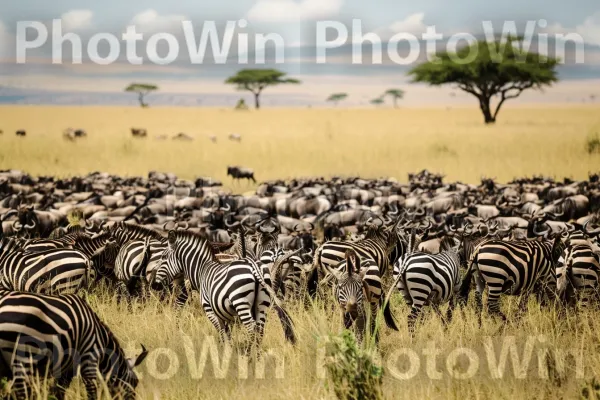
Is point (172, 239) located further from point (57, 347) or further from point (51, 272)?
point (57, 347)

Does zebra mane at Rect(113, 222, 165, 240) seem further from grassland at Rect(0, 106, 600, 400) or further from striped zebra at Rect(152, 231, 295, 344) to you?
striped zebra at Rect(152, 231, 295, 344)

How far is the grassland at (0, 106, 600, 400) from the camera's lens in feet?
21.6

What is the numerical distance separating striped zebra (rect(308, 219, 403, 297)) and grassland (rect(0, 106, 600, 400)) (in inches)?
19.0

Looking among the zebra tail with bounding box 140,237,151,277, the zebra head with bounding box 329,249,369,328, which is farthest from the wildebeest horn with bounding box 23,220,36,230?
the zebra head with bounding box 329,249,369,328

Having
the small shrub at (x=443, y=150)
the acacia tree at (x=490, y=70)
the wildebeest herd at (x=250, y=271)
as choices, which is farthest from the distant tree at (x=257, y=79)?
the wildebeest herd at (x=250, y=271)

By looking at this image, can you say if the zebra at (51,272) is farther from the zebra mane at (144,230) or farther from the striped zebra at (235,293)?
the zebra mane at (144,230)

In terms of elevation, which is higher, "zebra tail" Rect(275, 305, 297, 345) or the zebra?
the zebra

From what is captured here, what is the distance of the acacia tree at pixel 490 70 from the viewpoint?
51188 millimetres

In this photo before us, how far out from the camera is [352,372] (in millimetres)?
5777

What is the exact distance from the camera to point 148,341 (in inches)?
310

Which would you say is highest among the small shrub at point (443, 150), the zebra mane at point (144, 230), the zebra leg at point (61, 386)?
the small shrub at point (443, 150)

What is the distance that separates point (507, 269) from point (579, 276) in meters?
0.89

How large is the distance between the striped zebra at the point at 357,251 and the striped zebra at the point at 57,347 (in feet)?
10.1

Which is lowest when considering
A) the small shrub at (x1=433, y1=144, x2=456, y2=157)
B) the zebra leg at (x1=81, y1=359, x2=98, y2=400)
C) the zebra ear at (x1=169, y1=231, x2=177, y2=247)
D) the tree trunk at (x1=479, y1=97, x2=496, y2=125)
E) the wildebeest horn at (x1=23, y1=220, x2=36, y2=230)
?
the wildebeest horn at (x1=23, y1=220, x2=36, y2=230)
